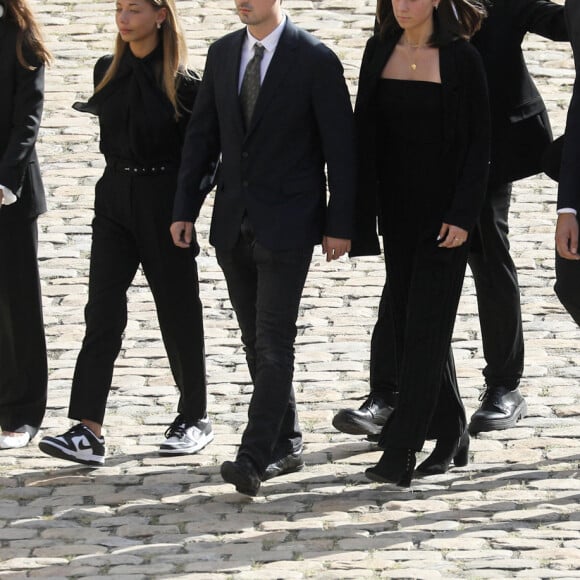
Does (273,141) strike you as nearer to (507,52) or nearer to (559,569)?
(507,52)

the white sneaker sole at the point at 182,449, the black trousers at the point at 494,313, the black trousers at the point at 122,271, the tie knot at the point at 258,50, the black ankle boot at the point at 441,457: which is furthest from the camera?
the black trousers at the point at 494,313

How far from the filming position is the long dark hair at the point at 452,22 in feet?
21.1

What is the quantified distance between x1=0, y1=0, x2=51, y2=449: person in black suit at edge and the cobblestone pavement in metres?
0.19

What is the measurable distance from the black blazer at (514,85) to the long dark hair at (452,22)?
0.39 m

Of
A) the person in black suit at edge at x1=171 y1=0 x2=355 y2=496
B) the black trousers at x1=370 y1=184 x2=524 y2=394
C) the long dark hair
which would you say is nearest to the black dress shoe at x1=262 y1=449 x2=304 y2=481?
the person in black suit at edge at x1=171 y1=0 x2=355 y2=496

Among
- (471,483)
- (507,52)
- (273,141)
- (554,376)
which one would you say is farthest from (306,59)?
(554,376)

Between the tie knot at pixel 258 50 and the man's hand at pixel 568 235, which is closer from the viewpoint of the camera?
the man's hand at pixel 568 235

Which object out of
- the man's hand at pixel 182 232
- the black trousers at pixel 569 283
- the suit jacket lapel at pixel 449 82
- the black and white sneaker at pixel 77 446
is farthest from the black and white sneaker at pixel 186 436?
the suit jacket lapel at pixel 449 82

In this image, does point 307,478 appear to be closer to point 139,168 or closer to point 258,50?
point 139,168

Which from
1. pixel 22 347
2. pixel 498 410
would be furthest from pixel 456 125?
pixel 22 347

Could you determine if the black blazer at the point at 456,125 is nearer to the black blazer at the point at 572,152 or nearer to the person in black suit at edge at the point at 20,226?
the black blazer at the point at 572,152

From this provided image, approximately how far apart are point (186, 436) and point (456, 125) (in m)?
1.86

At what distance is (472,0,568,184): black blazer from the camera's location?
6.93m

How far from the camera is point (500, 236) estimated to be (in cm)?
744
